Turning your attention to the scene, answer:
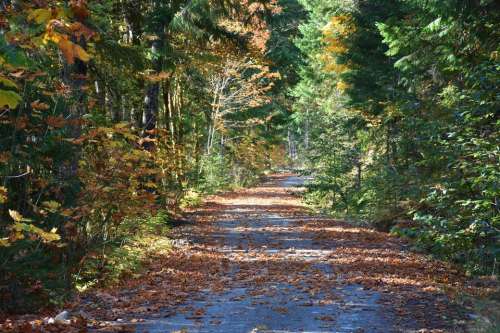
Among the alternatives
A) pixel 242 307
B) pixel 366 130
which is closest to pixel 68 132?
pixel 242 307

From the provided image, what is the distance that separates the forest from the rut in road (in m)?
0.80

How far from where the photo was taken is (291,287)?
880 centimetres

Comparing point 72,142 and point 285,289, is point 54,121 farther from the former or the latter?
point 285,289

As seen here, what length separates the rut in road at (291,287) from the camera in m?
6.72

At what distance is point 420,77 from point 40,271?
1181 cm

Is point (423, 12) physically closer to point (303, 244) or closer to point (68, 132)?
point (303, 244)

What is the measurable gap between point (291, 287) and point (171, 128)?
551 inches

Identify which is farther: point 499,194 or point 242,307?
point 242,307

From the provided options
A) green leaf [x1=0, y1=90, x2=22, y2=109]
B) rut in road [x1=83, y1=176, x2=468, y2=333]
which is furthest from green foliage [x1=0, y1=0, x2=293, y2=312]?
rut in road [x1=83, y1=176, x2=468, y2=333]

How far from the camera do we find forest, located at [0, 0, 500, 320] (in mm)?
6680

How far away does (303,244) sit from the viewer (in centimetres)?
1348

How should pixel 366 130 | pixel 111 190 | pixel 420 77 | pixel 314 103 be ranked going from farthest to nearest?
pixel 314 103 < pixel 366 130 < pixel 420 77 < pixel 111 190

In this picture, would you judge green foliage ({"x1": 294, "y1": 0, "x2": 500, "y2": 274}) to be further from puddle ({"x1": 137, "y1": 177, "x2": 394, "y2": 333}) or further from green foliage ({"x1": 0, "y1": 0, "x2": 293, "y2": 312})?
green foliage ({"x1": 0, "y1": 0, "x2": 293, "y2": 312})

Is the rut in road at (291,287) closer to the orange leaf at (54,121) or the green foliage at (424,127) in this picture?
the green foliage at (424,127)
